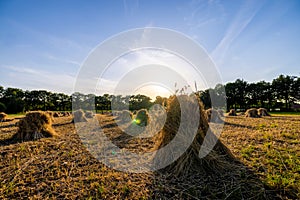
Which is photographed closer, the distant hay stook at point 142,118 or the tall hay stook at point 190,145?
the tall hay stook at point 190,145

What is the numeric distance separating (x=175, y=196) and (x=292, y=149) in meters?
4.56

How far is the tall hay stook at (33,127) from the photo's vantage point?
7.30m

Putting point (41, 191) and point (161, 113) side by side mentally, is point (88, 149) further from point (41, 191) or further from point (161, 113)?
point (161, 113)

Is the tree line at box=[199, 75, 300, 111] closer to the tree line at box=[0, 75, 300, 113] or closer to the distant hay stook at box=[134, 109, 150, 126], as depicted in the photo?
the tree line at box=[0, 75, 300, 113]

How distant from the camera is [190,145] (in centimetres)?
369

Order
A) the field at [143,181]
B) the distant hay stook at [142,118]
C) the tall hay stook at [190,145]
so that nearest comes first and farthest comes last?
the field at [143,181] < the tall hay stook at [190,145] < the distant hay stook at [142,118]

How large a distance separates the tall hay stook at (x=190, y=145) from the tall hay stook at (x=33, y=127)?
20.9 ft

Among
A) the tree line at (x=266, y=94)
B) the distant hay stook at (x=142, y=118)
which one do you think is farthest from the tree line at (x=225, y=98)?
the distant hay stook at (x=142, y=118)

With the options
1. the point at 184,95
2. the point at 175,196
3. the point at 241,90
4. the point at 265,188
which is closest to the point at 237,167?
the point at 265,188

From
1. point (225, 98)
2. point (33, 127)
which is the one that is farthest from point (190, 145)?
point (225, 98)

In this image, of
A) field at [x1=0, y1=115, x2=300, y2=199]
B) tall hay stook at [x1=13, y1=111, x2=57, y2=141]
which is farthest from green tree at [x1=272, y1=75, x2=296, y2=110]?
tall hay stook at [x1=13, y1=111, x2=57, y2=141]

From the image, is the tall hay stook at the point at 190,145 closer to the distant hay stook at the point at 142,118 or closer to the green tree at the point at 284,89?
the distant hay stook at the point at 142,118

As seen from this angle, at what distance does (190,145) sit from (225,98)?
62189 mm

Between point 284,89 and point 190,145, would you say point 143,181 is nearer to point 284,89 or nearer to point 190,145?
point 190,145
